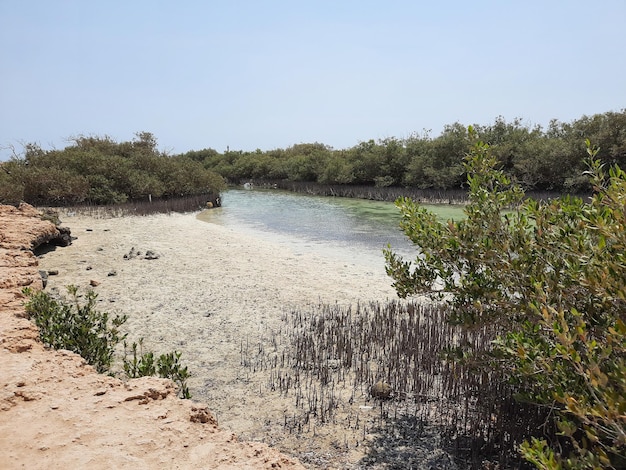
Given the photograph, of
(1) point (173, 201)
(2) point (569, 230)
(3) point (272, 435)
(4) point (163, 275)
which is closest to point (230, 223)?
(1) point (173, 201)

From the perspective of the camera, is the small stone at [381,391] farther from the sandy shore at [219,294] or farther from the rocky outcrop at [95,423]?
the rocky outcrop at [95,423]

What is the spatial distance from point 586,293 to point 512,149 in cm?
2783

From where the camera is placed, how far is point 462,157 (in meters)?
16.3

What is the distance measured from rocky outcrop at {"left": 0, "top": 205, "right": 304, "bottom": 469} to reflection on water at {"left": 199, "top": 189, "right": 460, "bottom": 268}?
8.96 meters

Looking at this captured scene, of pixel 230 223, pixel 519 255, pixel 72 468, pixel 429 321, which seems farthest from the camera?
pixel 230 223

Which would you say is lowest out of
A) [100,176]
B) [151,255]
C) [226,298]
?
[226,298]

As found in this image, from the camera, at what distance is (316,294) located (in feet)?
27.7

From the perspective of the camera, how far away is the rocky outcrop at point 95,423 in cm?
253

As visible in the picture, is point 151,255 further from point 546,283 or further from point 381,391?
point 546,283

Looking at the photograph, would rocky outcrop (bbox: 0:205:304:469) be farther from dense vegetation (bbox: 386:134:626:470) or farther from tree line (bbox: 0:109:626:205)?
tree line (bbox: 0:109:626:205)

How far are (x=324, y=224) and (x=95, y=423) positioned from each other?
17.1 m

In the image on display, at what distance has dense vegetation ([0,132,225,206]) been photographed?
58.2ft

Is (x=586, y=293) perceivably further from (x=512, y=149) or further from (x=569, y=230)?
(x=512, y=149)

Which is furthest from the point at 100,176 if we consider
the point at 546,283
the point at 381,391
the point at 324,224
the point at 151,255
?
the point at 546,283
